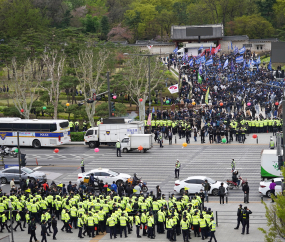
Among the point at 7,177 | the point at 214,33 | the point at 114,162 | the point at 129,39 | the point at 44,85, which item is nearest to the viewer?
the point at 7,177

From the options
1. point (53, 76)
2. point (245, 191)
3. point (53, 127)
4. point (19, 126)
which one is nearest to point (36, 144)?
point (19, 126)

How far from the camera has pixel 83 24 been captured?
11181 centimetres

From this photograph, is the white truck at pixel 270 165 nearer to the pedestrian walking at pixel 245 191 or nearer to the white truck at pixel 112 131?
the pedestrian walking at pixel 245 191

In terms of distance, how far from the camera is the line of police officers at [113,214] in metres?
24.6

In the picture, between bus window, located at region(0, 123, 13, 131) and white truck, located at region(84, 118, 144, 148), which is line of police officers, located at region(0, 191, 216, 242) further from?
bus window, located at region(0, 123, 13, 131)

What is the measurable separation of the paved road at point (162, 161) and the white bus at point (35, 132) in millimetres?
884

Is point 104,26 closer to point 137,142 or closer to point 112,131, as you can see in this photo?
point 112,131

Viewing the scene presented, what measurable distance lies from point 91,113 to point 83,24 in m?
59.8

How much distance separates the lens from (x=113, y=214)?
25.4 metres

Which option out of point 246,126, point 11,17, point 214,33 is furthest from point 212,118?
point 214,33

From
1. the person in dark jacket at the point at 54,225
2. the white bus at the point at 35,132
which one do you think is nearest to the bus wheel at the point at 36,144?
the white bus at the point at 35,132

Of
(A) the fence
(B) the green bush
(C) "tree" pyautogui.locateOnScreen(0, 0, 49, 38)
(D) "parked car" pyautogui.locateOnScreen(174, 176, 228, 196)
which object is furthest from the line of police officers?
(C) "tree" pyautogui.locateOnScreen(0, 0, 49, 38)

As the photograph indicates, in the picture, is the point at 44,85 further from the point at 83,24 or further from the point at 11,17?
the point at 83,24

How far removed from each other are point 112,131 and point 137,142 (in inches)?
136
